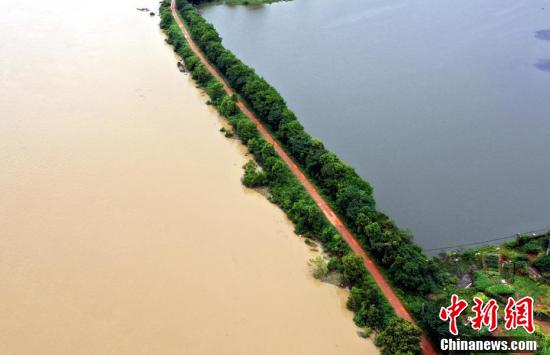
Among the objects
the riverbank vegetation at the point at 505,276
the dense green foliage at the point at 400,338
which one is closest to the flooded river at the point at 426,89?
the riverbank vegetation at the point at 505,276

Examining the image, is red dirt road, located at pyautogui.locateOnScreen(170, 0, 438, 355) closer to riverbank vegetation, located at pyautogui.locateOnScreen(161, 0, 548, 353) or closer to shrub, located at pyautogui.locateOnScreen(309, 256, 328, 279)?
riverbank vegetation, located at pyautogui.locateOnScreen(161, 0, 548, 353)

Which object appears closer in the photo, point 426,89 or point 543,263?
point 543,263

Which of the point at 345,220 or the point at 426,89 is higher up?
the point at 426,89

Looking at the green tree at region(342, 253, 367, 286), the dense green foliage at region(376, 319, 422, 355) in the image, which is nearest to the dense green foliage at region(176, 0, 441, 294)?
the green tree at region(342, 253, 367, 286)

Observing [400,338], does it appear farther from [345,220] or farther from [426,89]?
[426,89]

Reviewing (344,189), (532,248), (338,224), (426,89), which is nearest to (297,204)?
(338,224)

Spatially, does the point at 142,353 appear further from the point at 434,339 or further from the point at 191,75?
the point at 191,75

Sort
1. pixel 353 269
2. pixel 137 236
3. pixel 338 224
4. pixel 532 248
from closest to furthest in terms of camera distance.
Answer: pixel 353 269 → pixel 532 248 → pixel 137 236 → pixel 338 224

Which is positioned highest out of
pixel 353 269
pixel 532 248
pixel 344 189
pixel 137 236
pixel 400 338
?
pixel 344 189
